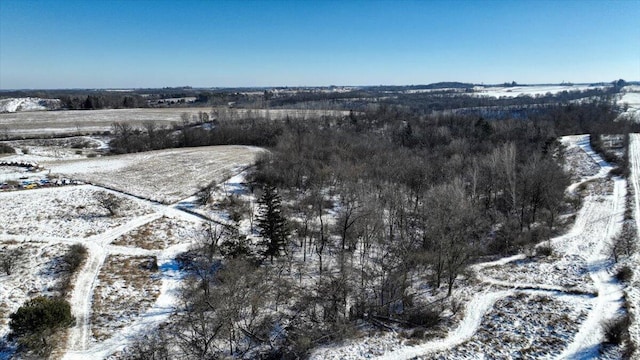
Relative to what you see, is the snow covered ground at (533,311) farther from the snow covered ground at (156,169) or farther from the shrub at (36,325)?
the snow covered ground at (156,169)

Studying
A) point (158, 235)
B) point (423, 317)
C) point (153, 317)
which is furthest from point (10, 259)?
point (423, 317)

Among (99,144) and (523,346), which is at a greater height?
(99,144)

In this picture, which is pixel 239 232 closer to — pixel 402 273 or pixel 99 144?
pixel 402 273

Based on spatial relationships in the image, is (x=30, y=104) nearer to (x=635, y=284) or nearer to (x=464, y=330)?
(x=464, y=330)

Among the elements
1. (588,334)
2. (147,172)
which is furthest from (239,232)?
(588,334)

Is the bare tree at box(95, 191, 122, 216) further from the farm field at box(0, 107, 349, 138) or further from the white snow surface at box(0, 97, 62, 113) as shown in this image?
the white snow surface at box(0, 97, 62, 113)

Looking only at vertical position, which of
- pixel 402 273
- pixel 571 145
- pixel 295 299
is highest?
pixel 571 145
